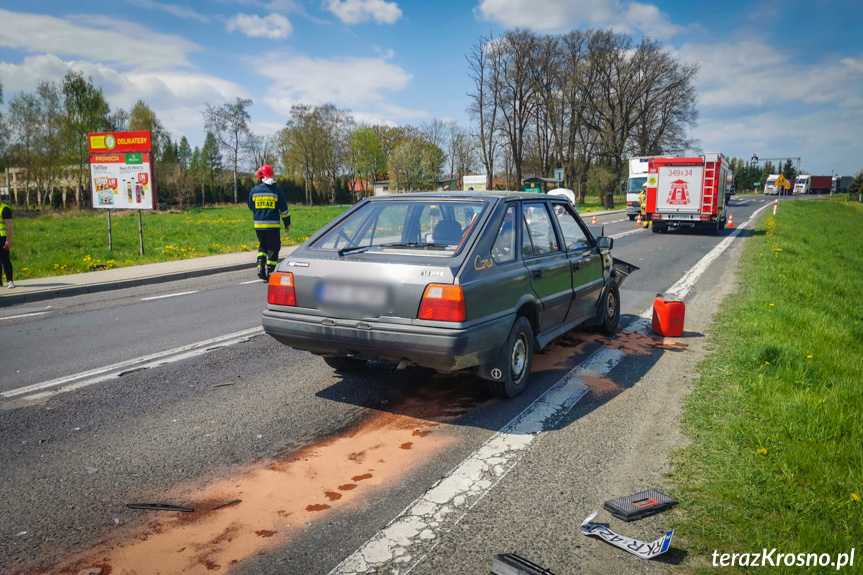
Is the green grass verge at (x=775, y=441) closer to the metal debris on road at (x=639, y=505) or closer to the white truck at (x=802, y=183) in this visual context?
the metal debris on road at (x=639, y=505)

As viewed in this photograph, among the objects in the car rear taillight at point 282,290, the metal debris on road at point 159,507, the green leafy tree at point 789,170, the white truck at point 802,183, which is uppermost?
the green leafy tree at point 789,170

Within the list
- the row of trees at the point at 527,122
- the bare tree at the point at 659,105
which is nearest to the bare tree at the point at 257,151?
the row of trees at the point at 527,122

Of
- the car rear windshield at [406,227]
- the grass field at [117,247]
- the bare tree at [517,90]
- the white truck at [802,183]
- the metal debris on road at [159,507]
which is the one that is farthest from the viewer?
the white truck at [802,183]

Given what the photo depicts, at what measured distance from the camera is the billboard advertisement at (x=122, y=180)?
16328mm

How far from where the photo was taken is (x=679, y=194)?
23281mm

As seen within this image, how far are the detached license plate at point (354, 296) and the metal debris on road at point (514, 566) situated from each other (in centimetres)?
207

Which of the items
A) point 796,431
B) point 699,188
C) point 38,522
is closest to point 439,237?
point 796,431

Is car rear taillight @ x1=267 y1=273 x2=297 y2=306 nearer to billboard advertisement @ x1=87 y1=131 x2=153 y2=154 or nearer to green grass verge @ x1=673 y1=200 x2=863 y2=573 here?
green grass verge @ x1=673 y1=200 x2=863 y2=573

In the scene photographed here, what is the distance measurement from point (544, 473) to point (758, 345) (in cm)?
358

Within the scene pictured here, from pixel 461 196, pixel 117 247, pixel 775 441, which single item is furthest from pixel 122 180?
pixel 775 441

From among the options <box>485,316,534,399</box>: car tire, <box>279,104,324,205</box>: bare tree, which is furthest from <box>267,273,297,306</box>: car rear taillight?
<box>279,104,324,205</box>: bare tree

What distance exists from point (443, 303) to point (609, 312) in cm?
347

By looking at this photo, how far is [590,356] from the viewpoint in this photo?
6051mm

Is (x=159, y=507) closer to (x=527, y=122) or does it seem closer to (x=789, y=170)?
(x=527, y=122)
